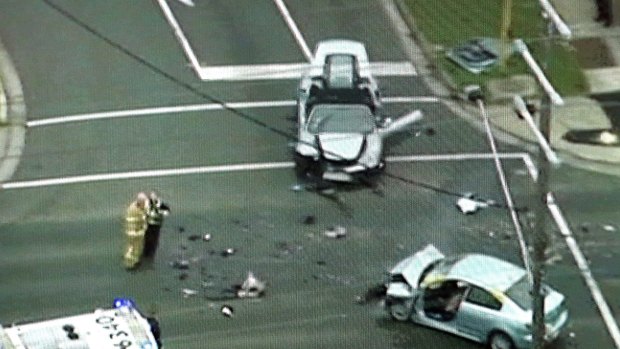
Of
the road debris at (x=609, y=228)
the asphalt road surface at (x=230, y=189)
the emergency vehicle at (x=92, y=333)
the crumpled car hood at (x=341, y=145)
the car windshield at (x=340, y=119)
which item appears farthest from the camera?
the car windshield at (x=340, y=119)

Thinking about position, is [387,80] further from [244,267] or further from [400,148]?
[244,267]

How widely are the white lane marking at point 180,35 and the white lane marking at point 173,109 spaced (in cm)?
118

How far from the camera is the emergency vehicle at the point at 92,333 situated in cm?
2242

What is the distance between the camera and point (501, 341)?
2369 centimetres

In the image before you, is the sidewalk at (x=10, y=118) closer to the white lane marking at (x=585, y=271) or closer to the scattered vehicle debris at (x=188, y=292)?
the scattered vehicle debris at (x=188, y=292)

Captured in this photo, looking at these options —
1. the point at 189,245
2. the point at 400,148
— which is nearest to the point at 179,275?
the point at 189,245

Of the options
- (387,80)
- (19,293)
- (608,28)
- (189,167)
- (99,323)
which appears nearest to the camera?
(99,323)

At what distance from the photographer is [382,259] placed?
1005 inches

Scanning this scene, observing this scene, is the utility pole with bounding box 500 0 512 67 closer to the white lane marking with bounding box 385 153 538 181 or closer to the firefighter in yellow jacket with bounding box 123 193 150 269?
the white lane marking with bounding box 385 153 538 181

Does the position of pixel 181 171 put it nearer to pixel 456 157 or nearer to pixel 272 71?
pixel 272 71

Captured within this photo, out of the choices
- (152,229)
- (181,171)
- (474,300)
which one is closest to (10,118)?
(181,171)

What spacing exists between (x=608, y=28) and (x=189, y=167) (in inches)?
360

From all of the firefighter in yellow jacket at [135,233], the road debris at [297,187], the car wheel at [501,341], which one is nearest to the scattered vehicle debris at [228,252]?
the firefighter in yellow jacket at [135,233]

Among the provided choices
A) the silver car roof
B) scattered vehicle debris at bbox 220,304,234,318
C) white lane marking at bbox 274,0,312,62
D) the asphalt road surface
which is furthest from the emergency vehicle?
white lane marking at bbox 274,0,312,62
